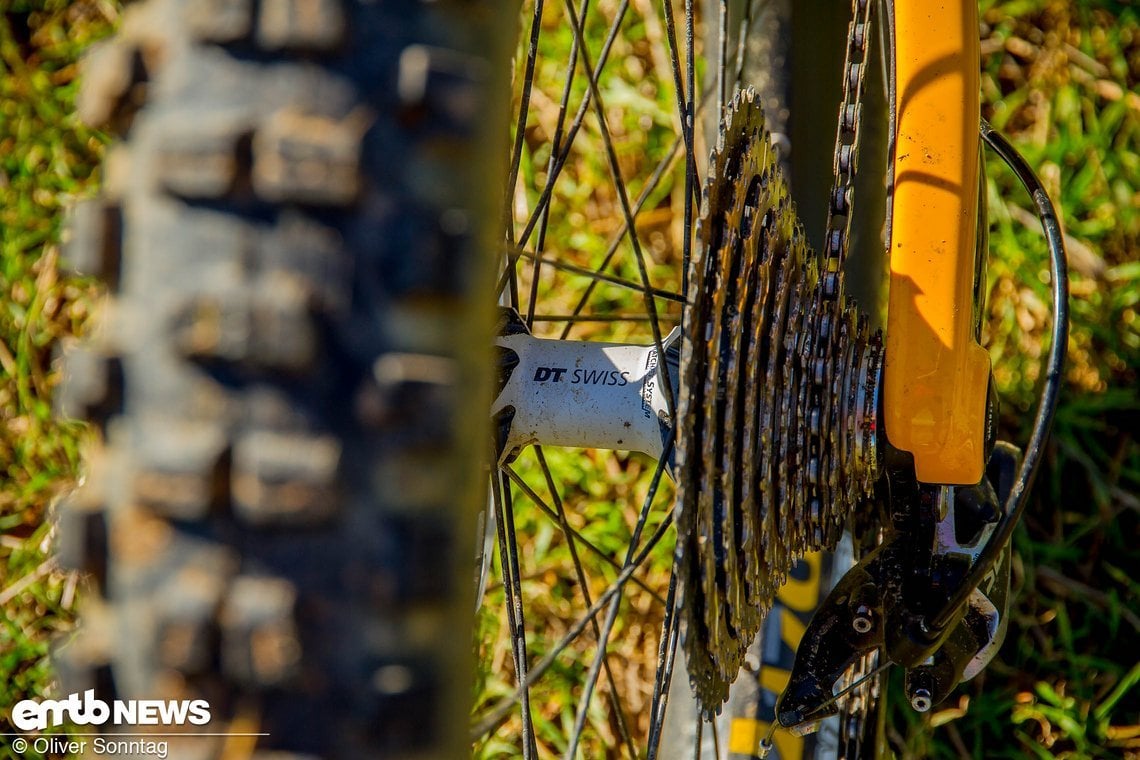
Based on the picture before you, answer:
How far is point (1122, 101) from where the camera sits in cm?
130

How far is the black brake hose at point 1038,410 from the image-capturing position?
0.69 metres

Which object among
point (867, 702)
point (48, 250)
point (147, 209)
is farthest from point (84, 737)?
point (48, 250)

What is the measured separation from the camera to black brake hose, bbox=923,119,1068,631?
693 mm

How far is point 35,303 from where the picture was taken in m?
1.29

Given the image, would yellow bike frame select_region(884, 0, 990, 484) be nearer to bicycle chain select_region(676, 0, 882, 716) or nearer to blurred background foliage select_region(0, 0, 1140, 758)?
bicycle chain select_region(676, 0, 882, 716)

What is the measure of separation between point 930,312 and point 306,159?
384 mm

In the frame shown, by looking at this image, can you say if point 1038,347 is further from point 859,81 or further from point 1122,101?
point 859,81

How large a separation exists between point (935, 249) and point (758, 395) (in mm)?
141

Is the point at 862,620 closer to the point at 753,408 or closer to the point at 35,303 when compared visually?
the point at 753,408

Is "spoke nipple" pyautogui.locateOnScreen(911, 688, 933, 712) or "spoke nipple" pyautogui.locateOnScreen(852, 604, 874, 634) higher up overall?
"spoke nipple" pyautogui.locateOnScreen(852, 604, 874, 634)

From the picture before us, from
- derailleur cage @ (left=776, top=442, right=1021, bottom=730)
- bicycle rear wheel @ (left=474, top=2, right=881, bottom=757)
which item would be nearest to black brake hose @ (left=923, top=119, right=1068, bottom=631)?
derailleur cage @ (left=776, top=442, right=1021, bottom=730)

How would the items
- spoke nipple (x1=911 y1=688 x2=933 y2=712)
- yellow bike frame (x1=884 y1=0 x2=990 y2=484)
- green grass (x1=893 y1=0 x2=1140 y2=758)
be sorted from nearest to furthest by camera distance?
yellow bike frame (x1=884 y1=0 x2=990 y2=484) < spoke nipple (x1=911 y1=688 x2=933 y2=712) < green grass (x1=893 y1=0 x2=1140 y2=758)

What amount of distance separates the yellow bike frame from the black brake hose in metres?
0.07

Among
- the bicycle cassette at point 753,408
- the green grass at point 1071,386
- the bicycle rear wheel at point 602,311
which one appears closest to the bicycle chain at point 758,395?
the bicycle cassette at point 753,408
